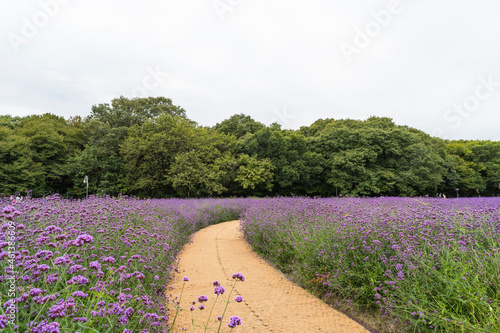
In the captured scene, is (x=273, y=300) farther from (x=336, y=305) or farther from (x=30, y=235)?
(x=30, y=235)

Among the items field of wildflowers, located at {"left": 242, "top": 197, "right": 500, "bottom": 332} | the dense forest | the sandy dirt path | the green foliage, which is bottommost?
the sandy dirt path

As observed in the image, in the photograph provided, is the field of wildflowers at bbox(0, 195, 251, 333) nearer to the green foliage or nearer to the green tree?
the green tree

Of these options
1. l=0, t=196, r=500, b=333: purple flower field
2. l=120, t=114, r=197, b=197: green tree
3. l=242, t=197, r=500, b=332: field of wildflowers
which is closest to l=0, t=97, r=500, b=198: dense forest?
l=120, t=114, r=197, b=197: green tree

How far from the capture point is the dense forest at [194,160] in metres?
26.3

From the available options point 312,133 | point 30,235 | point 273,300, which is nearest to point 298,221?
point 273,300

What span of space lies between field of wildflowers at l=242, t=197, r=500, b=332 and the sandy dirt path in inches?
12.8

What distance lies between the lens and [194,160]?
26.7 metres

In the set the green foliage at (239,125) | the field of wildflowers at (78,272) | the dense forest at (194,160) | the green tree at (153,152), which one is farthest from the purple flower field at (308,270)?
the green foliage at (239,125)

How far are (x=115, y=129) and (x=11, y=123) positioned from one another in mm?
16224

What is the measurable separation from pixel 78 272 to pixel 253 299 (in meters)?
2.85

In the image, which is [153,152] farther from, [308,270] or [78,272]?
[78,272]

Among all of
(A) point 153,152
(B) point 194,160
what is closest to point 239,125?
(B) point 194,160

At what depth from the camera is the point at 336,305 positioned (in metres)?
4.16

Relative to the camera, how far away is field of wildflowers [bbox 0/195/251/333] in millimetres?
1813
